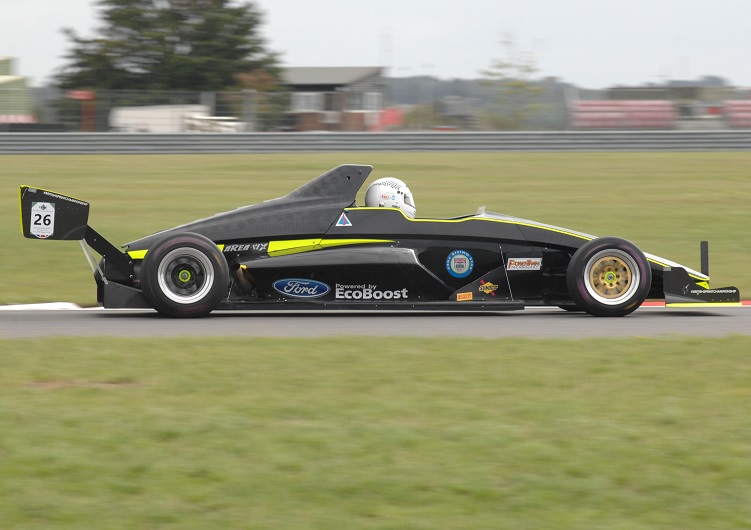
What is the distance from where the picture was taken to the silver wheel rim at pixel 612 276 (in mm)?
8867

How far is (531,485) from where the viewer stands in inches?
169

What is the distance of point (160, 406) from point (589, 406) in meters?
2.13

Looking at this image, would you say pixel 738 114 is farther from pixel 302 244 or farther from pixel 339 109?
pixel 302 244

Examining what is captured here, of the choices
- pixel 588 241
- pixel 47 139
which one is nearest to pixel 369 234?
pixel 588 241

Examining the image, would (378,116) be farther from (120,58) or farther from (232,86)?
(120,58)

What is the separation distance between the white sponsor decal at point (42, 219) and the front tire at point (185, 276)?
0.85 metres

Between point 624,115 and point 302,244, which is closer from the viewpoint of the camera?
point 302,244

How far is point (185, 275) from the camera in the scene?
8.70 meters

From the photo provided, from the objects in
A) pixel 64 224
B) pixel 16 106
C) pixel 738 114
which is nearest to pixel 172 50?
pixel 16 106

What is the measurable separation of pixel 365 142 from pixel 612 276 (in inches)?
665

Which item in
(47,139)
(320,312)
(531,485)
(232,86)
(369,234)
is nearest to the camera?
(531,485)

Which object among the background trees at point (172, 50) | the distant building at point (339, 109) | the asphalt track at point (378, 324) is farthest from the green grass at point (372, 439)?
the background trees at point (172, 50)

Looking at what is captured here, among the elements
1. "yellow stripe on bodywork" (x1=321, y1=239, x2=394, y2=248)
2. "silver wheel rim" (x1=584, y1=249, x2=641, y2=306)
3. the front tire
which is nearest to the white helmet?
"yellow stripe on bodywork" (x1=321, y1=239, x2=394, y2=248)

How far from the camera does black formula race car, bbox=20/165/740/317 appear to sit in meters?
8.77
